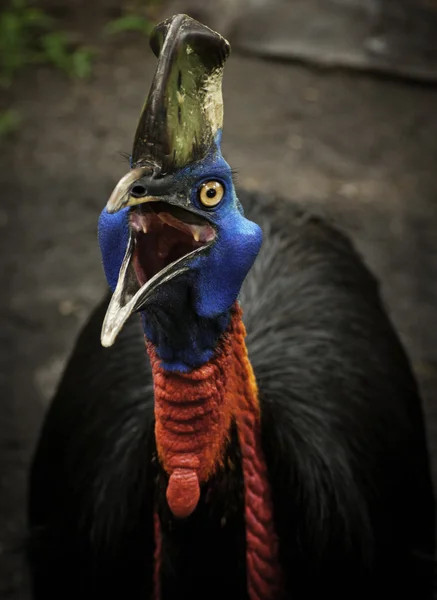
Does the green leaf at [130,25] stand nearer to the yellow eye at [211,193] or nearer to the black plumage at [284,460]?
the black plumage at [284,460]

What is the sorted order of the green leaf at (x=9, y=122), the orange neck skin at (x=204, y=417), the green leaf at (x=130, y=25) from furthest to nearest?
the green leaf at (x=130, y=25)
the green leaf at (x=9, y=122)
the orange neck skin at (x=204, y=417)

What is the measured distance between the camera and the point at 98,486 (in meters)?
2.00

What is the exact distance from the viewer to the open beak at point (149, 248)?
129cm

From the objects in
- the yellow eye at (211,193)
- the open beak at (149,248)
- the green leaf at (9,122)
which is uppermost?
the green leaf at (9,122)

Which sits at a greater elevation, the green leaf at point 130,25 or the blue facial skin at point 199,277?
the green leaf at point 130,25

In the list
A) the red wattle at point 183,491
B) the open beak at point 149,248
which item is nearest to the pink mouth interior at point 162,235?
the open beak at point 149,248

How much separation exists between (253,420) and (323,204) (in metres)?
2.86

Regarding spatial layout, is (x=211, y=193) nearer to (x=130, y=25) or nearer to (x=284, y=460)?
(x=284, y=460)

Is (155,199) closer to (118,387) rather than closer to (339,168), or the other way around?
(118,387)

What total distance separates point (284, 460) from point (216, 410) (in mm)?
257

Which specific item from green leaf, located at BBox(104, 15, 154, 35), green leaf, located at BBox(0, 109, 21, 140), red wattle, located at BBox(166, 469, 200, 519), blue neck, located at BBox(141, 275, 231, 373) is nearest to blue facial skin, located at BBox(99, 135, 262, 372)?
blue neck, located at BBox(141, 275, 231, 373)

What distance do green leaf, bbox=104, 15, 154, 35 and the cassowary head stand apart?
4.37 m

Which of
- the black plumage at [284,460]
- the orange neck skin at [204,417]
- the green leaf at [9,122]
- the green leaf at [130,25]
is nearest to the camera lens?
the orange neck skin at [204,417]

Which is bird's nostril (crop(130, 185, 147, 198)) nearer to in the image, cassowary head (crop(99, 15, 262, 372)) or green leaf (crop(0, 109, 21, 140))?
cassowary head (crop(99, 15, 262, 372))
